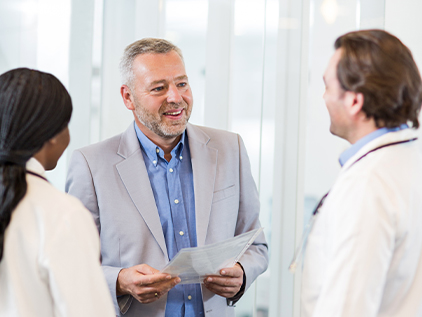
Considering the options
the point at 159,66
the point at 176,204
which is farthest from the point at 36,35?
the point at 176,204

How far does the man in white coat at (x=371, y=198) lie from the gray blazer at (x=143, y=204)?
61 cm

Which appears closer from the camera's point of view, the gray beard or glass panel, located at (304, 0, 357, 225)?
the gray beard

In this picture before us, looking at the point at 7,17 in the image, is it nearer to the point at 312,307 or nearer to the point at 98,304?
the point at 98,304

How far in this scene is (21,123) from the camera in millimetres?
944

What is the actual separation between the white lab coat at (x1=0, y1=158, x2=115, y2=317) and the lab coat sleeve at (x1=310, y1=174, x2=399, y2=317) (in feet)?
1.86

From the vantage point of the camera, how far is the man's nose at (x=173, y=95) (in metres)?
1.71

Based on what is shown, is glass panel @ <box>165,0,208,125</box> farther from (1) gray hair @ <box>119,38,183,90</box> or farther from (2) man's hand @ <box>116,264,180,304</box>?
(2) man's hand @ <box>116,264,180,304</box>

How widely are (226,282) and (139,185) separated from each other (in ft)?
1.67

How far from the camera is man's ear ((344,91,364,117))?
1.05 metres

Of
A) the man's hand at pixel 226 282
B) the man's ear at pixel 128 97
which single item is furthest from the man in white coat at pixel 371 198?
the man's ear at pixel 128 97

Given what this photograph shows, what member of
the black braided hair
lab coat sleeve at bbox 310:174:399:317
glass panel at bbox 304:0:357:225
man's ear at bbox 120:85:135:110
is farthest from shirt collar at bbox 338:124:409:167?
glass panel at bbox 304:0:357:225

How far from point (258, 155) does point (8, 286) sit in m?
1.66

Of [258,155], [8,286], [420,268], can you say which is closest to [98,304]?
[8,286]

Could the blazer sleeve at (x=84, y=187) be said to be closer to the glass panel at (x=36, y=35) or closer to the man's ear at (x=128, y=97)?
the man's ear at (x=128, y=97)
